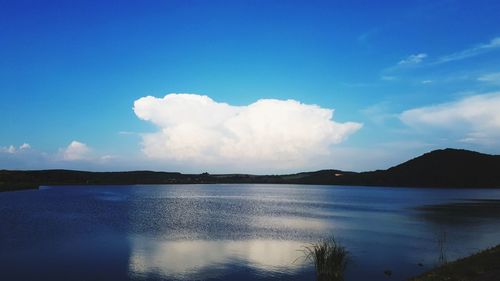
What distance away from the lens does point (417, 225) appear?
6116 cm

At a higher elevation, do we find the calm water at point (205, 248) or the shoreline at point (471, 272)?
the shoreline at point (471, 272)

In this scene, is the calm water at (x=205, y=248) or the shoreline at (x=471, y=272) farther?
the calm water at (x=205, y=248)

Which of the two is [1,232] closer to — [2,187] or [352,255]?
[352,255]

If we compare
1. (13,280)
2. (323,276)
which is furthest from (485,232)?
(13,280)

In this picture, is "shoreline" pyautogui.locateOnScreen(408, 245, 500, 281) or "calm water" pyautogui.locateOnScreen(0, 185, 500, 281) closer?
"shoreline" pyautogui.locateOnScreen(408, 245, 500, 281)

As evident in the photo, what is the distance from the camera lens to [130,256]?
33.3m

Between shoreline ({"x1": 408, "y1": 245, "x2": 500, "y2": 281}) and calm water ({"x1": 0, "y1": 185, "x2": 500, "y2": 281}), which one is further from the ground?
shoreline ({"x1": 408, "y1": 245, "x2": 500, "y2": 281})

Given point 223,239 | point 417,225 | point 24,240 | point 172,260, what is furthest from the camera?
point 417,225

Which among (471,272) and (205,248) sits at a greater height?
(471,272)

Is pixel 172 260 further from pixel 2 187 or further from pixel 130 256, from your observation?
pixel 2 187

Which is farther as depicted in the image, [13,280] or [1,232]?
[1,232]

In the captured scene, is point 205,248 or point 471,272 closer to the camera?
point 471,272

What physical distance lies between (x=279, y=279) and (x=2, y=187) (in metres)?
166

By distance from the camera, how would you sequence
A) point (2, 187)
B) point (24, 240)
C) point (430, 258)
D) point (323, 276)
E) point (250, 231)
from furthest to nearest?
point (2, 187) < point (250, 231) < point (24, 240) < point (430, 258) < point (323, 276)
